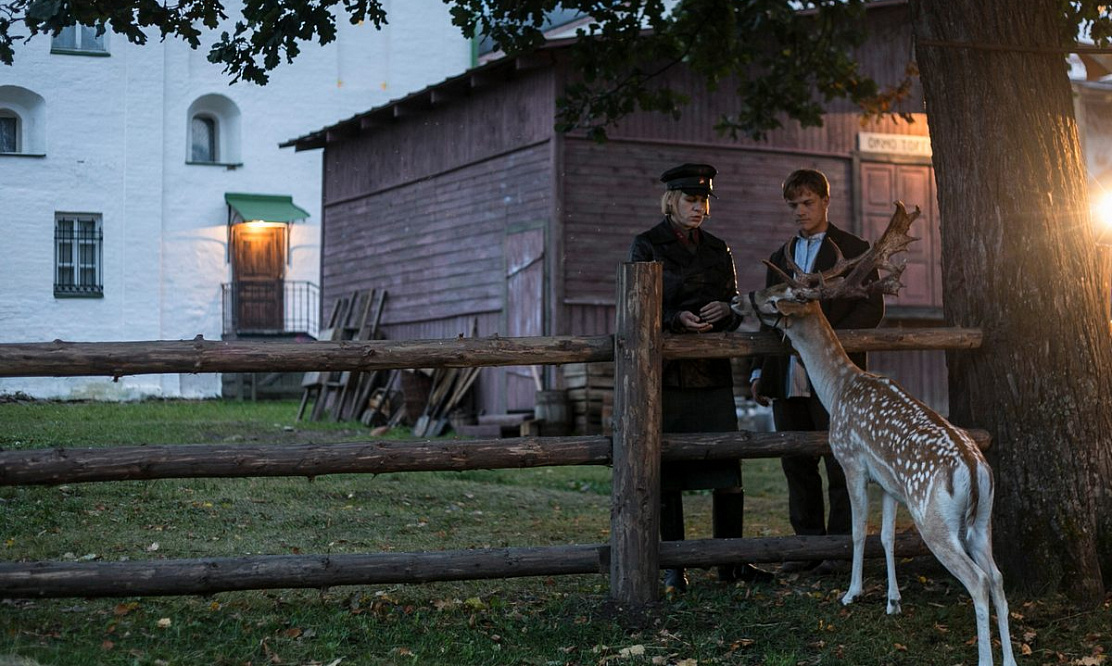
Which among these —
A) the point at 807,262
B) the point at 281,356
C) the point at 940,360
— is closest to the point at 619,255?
the point at 940,360

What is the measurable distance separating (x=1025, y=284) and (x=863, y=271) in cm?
92

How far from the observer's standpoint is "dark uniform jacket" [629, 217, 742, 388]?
7.10 metres

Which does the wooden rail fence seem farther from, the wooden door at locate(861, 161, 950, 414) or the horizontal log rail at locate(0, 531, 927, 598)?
the wooden door at locate(861, 161, 950, 414)

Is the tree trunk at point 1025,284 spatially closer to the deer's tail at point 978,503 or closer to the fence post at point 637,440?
the deer's tail at point 978,503

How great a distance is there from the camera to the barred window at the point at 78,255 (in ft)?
53.1

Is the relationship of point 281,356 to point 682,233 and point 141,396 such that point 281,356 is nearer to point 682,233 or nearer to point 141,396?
point 682,233

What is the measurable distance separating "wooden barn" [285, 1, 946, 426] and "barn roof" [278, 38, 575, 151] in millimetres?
46

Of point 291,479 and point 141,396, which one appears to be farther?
point 141,396

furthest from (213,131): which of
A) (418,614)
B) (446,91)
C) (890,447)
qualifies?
(890,447)

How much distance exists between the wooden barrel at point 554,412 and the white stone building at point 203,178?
5420 millimetres

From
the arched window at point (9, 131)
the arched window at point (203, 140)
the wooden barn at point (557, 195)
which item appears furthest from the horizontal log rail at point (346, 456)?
the arched window at point (203, 140)

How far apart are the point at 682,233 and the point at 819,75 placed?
296 inches

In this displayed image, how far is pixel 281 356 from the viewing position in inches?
257

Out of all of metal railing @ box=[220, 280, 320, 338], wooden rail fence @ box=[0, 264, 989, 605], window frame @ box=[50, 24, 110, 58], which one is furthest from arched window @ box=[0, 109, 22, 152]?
metal railing @ box=[220, 280, 320, 338]
